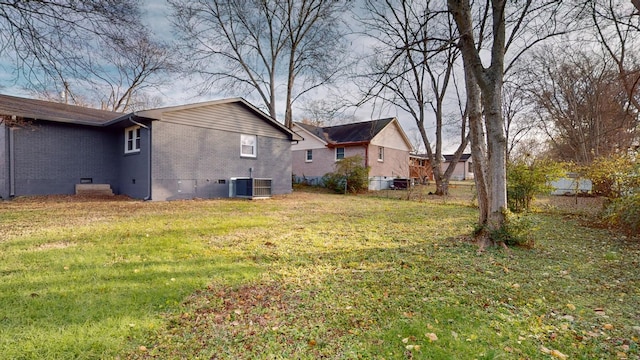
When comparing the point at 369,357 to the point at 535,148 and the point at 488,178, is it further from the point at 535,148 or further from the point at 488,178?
the point at 535,148

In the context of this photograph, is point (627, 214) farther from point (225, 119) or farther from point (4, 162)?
point (4, 162)

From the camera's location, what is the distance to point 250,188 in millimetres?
13297

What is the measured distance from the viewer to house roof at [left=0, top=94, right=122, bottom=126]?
35.6 feet

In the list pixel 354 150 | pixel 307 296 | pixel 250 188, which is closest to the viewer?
pixel 307 296

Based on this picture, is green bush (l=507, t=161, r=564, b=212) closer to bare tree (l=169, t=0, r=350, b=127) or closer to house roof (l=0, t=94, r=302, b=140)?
house roof (l=0, t=94, r=302, b=140)

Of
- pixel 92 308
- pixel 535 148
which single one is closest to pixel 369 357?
pixel 92 308

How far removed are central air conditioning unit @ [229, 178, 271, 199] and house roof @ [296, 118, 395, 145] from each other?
8969 mm

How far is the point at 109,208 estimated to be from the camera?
9.29 metres

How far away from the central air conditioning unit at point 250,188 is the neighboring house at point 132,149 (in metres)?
0.24

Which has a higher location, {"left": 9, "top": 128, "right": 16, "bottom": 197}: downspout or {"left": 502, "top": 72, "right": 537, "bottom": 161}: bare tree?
{"left": 502, "top": 72, "right": 537, "bottom": 161}: bare tree

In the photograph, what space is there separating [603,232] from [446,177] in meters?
10.5

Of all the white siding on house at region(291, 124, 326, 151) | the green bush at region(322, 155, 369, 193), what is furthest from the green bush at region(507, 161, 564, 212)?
the white siding on house at region(291, 124, 326, 151)

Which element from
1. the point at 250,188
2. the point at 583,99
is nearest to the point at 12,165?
the point at 250,188

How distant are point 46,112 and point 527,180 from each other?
17935 millimetres
